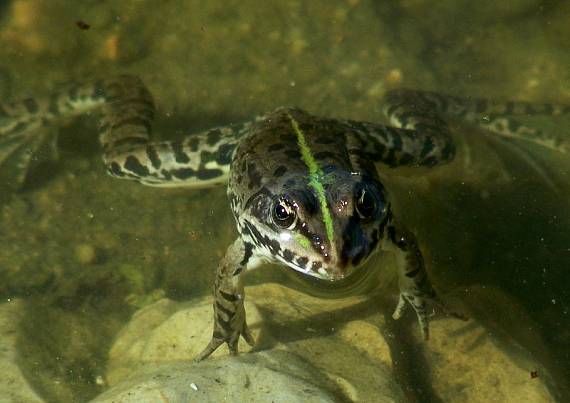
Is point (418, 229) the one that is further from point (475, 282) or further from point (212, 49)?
point (212, 49)

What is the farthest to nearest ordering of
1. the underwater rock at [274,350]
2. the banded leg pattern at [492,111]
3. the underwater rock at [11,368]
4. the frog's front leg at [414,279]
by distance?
the banded leg pattern at [492,111] → the frog's front leg at [414,279] → the underwater rock at [11,368] → the underwater rock at [274,350]

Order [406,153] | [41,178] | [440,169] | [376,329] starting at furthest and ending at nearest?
[41,178], [440,169], [406,153], [376,329]

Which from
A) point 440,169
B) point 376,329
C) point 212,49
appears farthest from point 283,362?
point 212,49

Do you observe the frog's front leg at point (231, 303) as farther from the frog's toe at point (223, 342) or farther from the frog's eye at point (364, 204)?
the frog's eye at point (364, 204)

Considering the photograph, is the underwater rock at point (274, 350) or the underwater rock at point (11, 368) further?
the underwater rock at point (11, 368)

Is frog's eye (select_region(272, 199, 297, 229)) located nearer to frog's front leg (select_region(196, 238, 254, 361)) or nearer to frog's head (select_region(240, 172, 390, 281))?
frog's head (select_region(240, 172, 390, 281))

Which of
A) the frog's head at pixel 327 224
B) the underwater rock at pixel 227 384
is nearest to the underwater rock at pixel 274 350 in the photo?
the underwater rock at pixel 227 384
